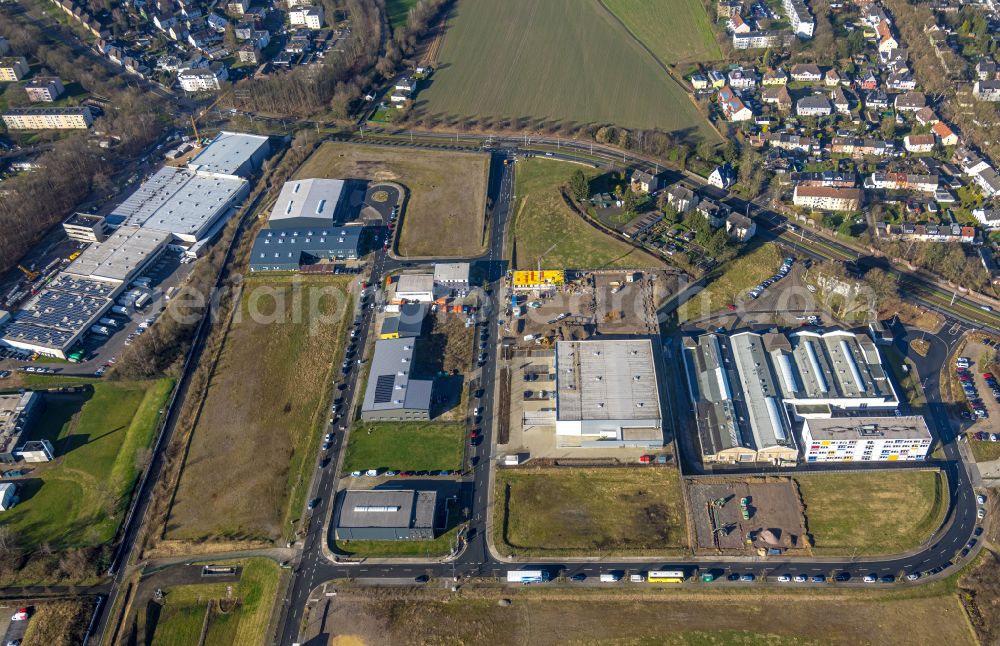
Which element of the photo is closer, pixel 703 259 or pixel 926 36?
pixel 703 259

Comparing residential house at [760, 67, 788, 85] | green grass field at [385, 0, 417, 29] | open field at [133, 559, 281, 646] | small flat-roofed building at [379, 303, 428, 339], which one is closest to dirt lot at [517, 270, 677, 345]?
small flat-roofed building at [379, 303, 428, 339]

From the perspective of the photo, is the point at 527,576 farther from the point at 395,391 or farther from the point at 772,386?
the point at 772,386

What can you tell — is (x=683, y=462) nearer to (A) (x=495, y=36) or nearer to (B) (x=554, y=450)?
(B) (x=554, y=450)

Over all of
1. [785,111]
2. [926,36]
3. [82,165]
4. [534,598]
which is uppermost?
[926,36]

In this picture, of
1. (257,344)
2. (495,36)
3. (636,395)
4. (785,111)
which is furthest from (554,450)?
(495,36)

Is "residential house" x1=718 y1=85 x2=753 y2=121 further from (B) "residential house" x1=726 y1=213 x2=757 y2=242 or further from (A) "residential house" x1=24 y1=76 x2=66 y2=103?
(A) "residential house" x1=24 y1=76 x2=66 y2=103

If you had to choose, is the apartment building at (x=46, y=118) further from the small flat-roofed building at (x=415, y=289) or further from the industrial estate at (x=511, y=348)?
the small flat-roofed building at (x=415, y=289)

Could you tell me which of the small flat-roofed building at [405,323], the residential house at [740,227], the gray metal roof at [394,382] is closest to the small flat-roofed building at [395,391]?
the gray metal roof at [394,382]
